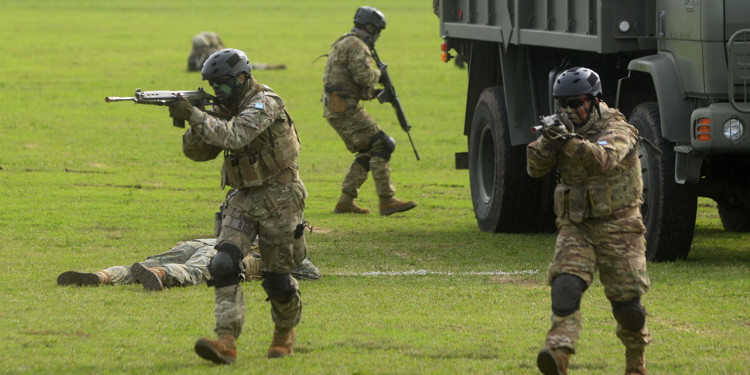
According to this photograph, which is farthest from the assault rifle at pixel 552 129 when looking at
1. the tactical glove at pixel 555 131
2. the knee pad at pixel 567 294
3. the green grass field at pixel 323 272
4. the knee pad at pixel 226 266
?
the knee pad at pixel 226 266

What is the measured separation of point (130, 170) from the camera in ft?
59.9

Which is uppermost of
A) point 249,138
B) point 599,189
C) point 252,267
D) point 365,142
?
point 249,138

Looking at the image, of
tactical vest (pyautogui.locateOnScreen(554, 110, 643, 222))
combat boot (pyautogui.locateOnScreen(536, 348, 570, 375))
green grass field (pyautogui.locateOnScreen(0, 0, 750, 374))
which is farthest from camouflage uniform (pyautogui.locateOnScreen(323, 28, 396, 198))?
combat boot (pyautogui.locateOnScreen(536, 348, 570, 375))

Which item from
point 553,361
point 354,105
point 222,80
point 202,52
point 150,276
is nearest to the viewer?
point 553,361

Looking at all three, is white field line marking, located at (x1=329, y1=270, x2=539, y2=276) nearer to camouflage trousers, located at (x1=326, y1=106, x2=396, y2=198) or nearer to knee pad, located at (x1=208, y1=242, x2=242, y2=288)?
knee pad, located at (x1=208, y1=242, x2=242, y2=288)

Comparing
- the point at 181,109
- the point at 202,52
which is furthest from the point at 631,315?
the point at 202,52

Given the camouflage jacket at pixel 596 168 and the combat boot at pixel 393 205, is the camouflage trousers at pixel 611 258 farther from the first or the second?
the combat boot at pixel 393 205

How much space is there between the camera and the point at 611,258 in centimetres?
691

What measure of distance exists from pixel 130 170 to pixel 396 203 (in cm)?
498

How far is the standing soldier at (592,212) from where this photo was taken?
265 inches

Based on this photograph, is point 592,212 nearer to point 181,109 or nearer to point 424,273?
point 181,109

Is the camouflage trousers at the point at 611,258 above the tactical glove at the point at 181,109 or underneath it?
underneath

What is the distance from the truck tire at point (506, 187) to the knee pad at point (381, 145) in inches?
47.5

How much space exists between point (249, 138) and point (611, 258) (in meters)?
1.99
